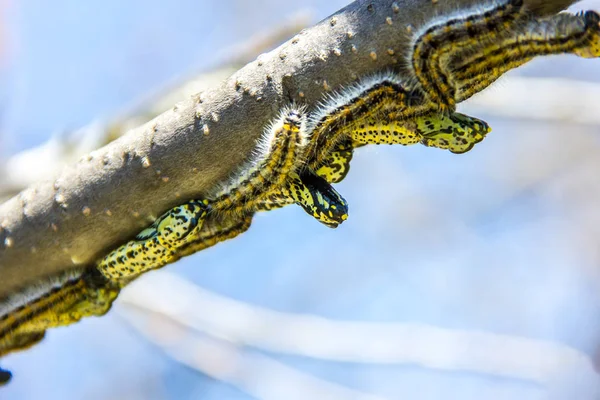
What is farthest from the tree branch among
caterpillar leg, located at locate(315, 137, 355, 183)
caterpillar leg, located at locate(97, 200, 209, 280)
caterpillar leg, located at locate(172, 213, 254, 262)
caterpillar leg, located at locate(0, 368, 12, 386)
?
caterpillar leg, located at locate(0, 368, 12, 386)

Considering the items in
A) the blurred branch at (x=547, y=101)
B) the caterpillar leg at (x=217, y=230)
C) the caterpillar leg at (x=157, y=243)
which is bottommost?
the caterpillar leg at (x=157, y=243)

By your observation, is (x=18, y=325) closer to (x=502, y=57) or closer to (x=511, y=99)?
(x=502, y=57)

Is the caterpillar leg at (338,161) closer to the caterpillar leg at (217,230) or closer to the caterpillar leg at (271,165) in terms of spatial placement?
the caterpillar leg at (271,165)

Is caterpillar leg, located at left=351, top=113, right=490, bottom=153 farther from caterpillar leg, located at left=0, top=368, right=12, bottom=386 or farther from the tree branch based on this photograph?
caterpillar leg, located at left=0, top=368, right=12, bottom=386

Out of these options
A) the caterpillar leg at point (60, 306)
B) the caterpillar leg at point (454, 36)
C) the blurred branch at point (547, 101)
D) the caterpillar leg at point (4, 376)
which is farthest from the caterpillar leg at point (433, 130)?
the blurred branch at point (547, 101)

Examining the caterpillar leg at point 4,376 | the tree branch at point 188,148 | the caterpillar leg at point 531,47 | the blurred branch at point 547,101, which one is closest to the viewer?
the caterpillar leg at point 531,47
